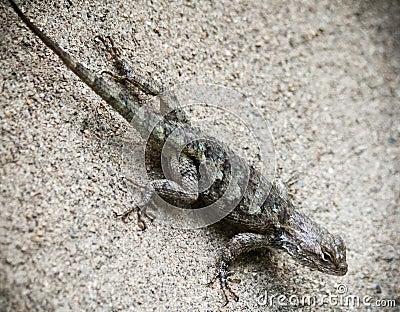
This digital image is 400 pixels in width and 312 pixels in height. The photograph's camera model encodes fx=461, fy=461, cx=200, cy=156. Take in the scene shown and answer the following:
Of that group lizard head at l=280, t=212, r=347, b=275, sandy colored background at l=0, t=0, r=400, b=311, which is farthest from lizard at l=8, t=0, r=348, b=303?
sandy colored background at l=0, t=0, r=400, b=311

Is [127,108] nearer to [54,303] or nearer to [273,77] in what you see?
[54,303]

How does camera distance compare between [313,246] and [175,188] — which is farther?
[313,246]

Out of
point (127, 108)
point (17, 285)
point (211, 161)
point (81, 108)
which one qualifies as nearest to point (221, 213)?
point (211, 161)

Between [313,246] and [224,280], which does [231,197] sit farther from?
[313,246]

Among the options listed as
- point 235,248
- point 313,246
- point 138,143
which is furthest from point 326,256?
point 138,143

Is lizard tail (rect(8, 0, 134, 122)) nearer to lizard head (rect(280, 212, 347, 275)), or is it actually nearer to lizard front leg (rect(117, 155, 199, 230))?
lizard front leg (rect(117, 155, 199, 230))

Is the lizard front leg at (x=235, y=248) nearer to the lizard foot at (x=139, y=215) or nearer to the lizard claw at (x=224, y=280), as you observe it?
the lizard claw at (x=224, y=280)

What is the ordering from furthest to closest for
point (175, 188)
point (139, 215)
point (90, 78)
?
1. point (175, 188)
2. point (139, 215)
3. point (90, 78)

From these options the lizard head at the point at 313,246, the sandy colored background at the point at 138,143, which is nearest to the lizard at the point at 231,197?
the lizard head at the point at 313,246
